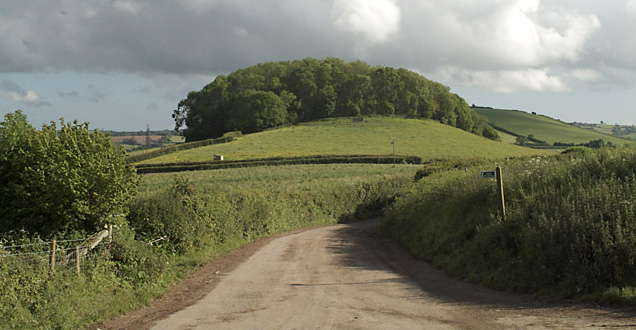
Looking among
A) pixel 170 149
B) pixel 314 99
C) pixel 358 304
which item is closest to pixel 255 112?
pixel 314 99

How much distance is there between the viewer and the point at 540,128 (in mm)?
154125

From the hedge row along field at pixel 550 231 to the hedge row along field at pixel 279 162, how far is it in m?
53.4

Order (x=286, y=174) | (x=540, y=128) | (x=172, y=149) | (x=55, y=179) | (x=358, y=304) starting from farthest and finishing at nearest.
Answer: (x=540, y=128)
(x=172, y=149)
(x=286, y=174)
(x=55, y=179)
(x=358, y=304)

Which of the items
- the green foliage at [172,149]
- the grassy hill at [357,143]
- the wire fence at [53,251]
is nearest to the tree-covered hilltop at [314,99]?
the grassy hill at [357,143]

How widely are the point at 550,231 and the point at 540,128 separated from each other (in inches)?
6057

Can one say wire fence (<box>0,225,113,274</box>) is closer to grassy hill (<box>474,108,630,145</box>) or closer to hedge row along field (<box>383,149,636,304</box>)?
hedge row along field (<box>383,149,636,304</box>)

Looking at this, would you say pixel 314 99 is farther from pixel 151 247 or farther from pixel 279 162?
pixel 151 247

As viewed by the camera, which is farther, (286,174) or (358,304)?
(286,174)

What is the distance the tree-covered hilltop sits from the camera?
112125 millimetres

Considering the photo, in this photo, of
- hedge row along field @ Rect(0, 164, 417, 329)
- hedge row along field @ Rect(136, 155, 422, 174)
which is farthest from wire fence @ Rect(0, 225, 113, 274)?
hedge row along field @ Rect(136, 155, 422, 174)

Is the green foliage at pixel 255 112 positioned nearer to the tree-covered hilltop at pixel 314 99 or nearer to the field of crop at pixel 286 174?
the tree-covered hilltop at pixel 314 99

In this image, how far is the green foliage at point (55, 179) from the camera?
45.9ft

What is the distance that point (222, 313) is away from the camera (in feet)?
36.5

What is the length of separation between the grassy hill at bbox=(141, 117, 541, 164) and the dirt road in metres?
60.3
